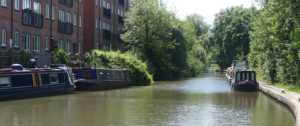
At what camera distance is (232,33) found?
218ft

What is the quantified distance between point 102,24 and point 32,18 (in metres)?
18.5

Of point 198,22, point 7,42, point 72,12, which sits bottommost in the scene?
point 7,42

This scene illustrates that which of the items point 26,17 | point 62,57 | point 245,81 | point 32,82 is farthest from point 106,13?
point 32,82

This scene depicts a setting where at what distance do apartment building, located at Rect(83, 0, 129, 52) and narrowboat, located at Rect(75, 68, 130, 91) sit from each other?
44.3ft

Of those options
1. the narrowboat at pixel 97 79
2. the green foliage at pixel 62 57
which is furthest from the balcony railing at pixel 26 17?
the narrowboat at pixel 97 79

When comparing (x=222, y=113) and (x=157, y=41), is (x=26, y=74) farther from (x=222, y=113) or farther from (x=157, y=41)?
(x=157, y=41)

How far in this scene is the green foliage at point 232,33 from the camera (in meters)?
65.4

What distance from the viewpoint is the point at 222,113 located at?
16984mm

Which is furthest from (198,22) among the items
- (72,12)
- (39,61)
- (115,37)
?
(39,61)

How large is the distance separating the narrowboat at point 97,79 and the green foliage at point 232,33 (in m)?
35.7

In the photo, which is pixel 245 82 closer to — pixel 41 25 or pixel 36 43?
pixel 36 43

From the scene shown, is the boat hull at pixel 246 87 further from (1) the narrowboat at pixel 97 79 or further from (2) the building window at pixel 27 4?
(2) the building window at pixel 27 4

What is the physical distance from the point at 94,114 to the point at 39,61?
563 inches

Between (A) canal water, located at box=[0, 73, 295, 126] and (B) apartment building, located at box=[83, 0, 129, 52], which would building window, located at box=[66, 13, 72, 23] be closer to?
(B) apartment building, located at box=[83, 0, 129, 52]
